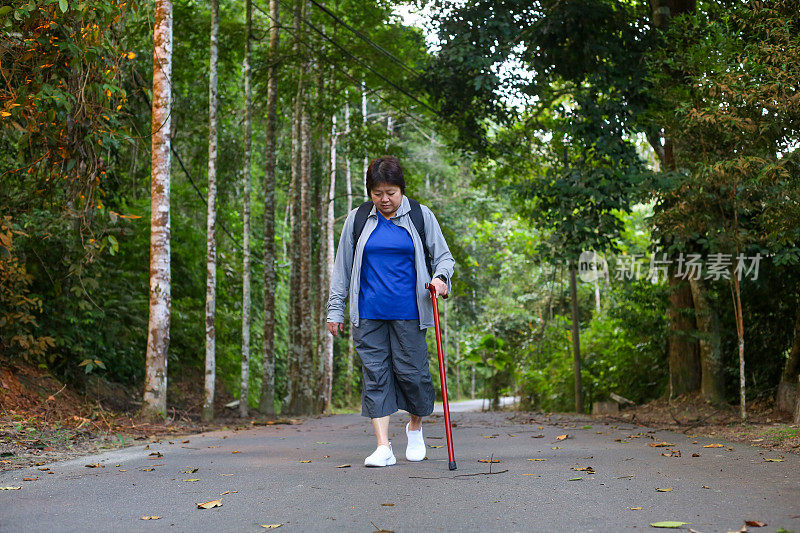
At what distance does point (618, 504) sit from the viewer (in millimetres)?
4301

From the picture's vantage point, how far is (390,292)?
6.26m

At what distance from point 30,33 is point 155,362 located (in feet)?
16.4

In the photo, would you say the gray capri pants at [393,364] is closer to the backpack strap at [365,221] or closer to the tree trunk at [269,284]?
the backpack strap at [365,221]

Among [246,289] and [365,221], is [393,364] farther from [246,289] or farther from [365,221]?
[246,289]

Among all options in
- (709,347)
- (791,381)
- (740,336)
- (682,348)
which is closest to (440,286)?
(740,336)

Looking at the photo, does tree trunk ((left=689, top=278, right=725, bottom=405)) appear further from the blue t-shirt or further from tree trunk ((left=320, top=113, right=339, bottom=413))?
tree trunk ((left=320, top=113, right=339, bottom=413))

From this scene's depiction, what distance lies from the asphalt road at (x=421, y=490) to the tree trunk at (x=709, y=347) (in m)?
4.99

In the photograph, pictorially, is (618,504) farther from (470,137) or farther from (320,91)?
(320,91)

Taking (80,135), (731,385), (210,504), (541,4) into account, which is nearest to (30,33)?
(80,135)

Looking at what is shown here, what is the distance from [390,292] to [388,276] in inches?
5.2

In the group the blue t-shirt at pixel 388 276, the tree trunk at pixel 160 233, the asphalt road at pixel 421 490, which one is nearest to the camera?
the asphalt road at pixel 421 490

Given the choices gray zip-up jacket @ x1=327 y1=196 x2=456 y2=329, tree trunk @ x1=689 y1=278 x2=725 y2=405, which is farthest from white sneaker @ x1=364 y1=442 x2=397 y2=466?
tree trunk @ x1=689 y1=278 x2=725 y2=405

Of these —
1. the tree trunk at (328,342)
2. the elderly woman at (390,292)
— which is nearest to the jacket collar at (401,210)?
the elderly woman at (390,292)

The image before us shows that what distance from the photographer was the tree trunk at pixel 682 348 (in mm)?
12891
